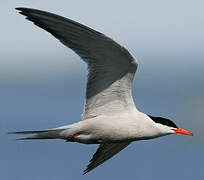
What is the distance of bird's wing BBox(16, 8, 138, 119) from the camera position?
35.3 ft

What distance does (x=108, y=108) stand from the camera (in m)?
12.2

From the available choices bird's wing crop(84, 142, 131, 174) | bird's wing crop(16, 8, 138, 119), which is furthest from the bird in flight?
bird's wing crop(84, 142, 131, 174)

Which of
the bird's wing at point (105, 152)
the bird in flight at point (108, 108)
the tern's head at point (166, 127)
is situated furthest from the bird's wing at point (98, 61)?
the bird's wing at point (105, 152)

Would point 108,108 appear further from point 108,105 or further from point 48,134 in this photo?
point 48,134

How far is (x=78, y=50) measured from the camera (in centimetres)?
1141

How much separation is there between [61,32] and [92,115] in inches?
73.2

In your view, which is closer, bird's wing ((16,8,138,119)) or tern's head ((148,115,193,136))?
bird's wing ((16,8,138,119))

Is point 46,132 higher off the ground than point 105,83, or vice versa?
point 105,83

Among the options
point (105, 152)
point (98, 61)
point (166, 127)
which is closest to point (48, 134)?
point (98, 61)

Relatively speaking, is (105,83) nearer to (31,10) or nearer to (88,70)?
(88,70)

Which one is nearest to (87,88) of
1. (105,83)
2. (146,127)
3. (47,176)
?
(105,83)

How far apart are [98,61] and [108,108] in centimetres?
Result: 92

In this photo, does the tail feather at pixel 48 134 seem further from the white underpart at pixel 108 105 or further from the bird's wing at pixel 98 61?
the bird's wing at pixel 98 61

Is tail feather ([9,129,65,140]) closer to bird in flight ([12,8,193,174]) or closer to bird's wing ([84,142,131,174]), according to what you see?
bird in flight ([12,8,193,174])
